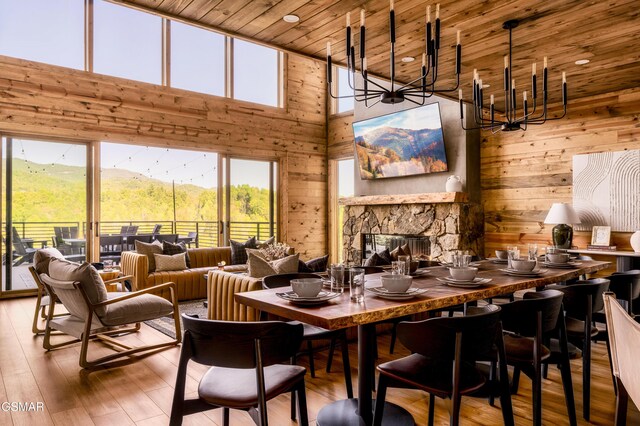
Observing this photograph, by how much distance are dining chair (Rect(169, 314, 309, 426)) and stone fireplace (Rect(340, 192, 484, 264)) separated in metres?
5.00

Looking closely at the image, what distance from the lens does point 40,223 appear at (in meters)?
6.45

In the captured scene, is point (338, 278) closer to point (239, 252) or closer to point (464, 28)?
point (464, 28)

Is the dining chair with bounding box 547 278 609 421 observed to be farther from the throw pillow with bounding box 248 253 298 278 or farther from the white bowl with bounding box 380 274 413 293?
the throw pillow with bounding box 248 253 298 278

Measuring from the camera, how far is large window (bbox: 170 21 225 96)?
24.9ft

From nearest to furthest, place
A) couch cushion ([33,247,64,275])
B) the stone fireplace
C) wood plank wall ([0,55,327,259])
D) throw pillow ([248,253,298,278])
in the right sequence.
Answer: throw pillow ([248,253,298,278]) → couch cushion ([33,247,64,275]) → wood plank wall ([0,55,327,259]) → the stone fireplace

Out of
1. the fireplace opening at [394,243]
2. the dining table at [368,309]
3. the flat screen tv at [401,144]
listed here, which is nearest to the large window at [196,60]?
the flat screen tv at [401,144]

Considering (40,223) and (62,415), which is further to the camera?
(40,223)

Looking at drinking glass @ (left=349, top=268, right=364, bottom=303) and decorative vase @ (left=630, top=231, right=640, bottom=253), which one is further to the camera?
decorative vase @ (left=630, top=231, right=640, bottom=253)

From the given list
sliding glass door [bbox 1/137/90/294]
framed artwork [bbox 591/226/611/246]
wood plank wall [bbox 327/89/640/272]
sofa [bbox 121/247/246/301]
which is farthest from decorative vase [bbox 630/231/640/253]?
sliding glass door [bbox 1/137/90/294]

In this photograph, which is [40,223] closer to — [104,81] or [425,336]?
[104,81]

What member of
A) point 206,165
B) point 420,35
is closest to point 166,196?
point 206,165

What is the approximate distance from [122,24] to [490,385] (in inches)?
298

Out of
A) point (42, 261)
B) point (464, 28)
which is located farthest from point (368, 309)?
point (42, 261)

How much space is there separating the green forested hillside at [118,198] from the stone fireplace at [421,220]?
1.88 metres
